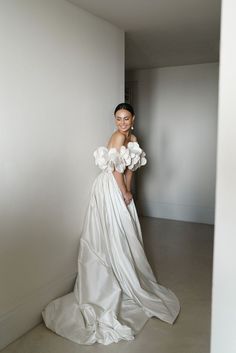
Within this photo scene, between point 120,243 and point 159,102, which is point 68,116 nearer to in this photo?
point 120,243

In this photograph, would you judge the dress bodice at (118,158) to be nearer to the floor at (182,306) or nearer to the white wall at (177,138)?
the floor at (182,306)

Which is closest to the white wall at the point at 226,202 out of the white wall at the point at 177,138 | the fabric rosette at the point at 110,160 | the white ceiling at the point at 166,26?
the fabric rosette at the point at 110,160

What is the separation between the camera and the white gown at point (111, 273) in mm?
2434

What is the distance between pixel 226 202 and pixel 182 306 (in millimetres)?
2177

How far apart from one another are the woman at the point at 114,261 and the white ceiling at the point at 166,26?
2.69 feet

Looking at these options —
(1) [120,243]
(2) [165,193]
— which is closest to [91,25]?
(1) [120,243]

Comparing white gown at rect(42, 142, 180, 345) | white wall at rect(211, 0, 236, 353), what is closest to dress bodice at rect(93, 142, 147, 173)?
white gown at rect(42, 142, 180, 345)

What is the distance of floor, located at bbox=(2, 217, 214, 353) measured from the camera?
2.17 m

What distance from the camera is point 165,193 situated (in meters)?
5.39

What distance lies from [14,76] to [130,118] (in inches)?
38.1

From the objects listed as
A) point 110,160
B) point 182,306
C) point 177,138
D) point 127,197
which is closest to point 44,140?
point 110,160

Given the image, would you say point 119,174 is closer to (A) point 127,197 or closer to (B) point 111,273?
(A) point 127,197

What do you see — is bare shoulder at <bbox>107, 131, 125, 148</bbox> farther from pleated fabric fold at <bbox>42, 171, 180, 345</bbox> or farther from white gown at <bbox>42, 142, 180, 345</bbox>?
pleated fabric fold at <bbox>42, 171, 180, 345</bbox>

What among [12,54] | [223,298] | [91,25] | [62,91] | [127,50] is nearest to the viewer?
[223,298]
